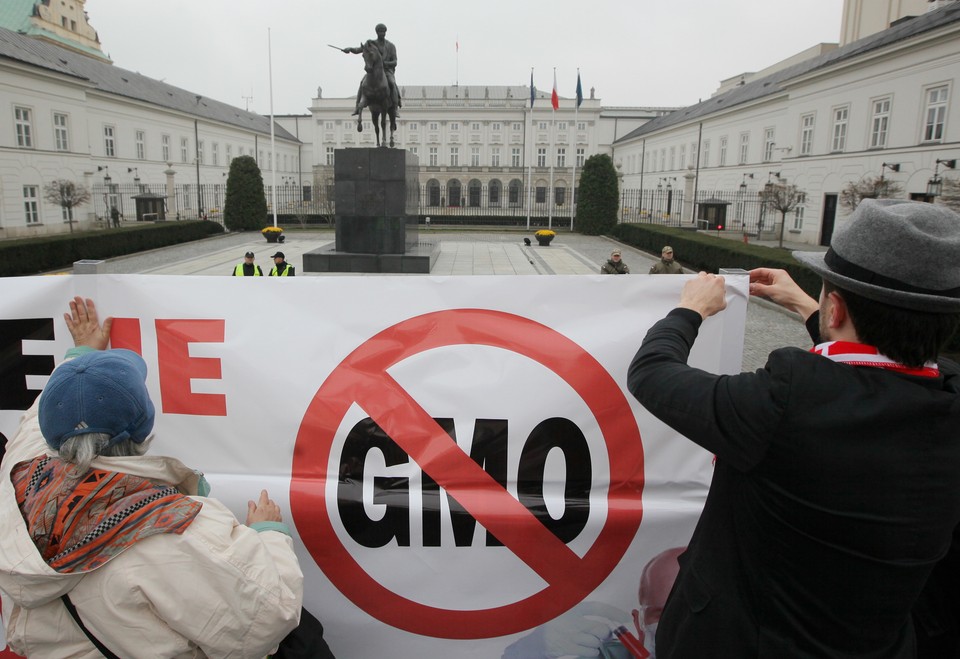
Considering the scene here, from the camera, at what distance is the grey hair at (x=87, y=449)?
3.93ft

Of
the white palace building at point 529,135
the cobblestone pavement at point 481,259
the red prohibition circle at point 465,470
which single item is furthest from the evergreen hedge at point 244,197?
the red prohibition circle at point 465,470

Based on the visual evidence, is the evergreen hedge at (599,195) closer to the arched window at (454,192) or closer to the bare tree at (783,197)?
the bare tree at (783,197)

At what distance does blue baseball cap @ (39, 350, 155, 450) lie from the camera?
1221 mm

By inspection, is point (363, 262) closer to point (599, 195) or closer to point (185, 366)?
point (185, 366)

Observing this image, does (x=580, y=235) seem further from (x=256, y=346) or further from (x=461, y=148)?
(x=461, y=148)

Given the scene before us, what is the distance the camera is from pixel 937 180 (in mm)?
22344

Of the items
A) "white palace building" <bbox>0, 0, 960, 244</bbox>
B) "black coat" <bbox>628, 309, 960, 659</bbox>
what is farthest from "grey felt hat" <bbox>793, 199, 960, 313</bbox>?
"white palace building" <bbox>0, 0, 960, 244</bbox>

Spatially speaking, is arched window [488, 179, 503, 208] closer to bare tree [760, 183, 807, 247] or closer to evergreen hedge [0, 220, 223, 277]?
bare tree [760, 183, 807, 247]

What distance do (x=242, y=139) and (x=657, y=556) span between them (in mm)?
63141

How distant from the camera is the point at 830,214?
30359 millimetres

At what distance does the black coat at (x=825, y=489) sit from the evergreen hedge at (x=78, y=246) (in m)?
19.3

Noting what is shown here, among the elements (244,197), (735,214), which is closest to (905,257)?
(244,197)

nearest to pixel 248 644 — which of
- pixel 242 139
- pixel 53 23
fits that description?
pixel 242 139

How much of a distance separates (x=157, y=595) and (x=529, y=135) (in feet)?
151
